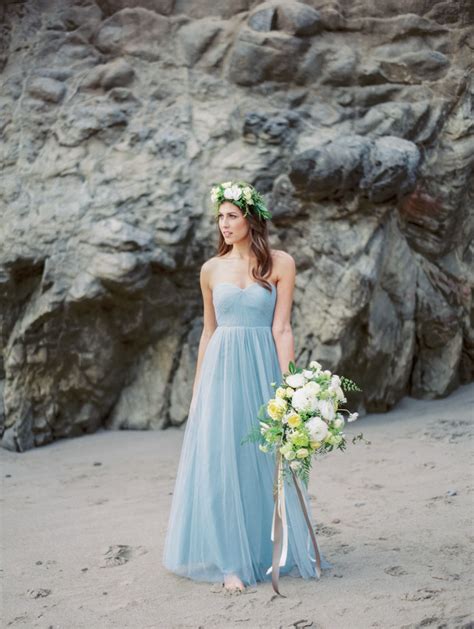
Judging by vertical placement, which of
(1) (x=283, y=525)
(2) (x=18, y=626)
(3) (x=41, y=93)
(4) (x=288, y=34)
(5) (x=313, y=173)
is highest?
(4) (x=288, y=34)

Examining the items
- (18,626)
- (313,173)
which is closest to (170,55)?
(313,173)

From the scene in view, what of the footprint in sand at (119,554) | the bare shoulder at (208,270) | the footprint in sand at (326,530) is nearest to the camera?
the bare shoulder at (208,270)

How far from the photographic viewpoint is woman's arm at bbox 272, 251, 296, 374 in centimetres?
384

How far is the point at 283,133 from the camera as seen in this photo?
6996mm

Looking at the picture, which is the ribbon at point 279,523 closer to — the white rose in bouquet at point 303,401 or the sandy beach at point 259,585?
the sandy beach at point 259,585

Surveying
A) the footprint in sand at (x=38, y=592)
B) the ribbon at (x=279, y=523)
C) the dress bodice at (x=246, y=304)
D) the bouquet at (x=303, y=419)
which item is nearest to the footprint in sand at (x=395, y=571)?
the ribbon at (x=279, y=523)

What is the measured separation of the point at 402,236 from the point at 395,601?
178 inches

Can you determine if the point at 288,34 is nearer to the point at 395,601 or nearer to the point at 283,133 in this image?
the point at 283,133

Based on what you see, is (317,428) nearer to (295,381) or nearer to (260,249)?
(295,381)

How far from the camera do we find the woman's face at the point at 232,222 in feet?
12.8

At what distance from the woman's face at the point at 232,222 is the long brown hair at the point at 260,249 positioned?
5 cm

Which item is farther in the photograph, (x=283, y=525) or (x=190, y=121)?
(x=190, y=121)

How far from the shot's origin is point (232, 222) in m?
3.91

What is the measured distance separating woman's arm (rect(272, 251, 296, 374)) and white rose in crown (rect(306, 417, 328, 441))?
53 centimetres
